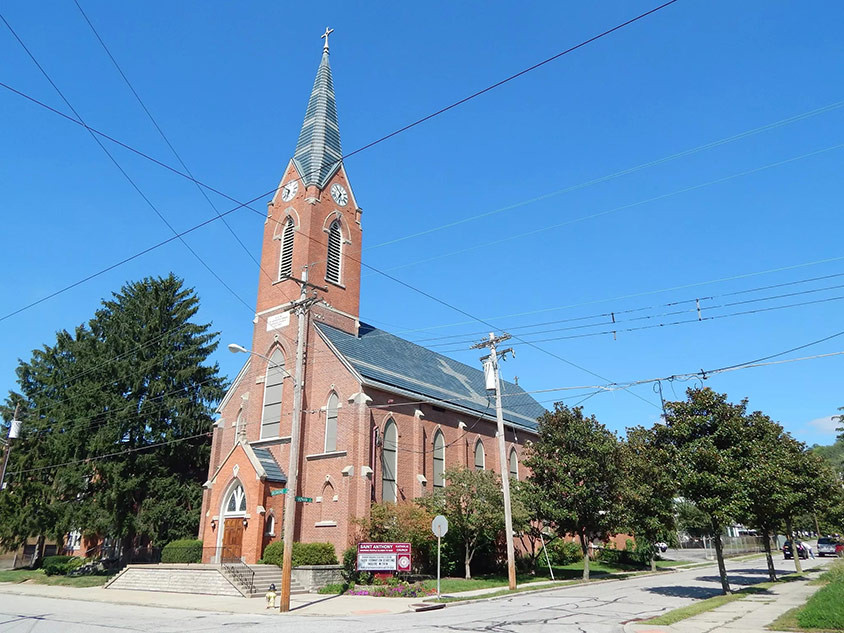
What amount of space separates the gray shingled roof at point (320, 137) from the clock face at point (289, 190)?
2.41ft

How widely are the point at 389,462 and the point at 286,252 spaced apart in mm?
15669

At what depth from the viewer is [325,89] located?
149 ft

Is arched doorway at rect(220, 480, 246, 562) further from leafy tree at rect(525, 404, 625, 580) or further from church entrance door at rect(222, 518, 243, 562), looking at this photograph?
leafy tree at rect(525, 404, 625, 580)

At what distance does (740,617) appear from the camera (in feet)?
48.7

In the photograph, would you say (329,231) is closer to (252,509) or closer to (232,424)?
(232,424)

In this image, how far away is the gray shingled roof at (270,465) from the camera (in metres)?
32.4

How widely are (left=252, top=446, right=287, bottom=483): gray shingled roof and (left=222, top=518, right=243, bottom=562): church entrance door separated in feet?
9.52

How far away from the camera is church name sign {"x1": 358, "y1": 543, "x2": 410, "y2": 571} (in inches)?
1022

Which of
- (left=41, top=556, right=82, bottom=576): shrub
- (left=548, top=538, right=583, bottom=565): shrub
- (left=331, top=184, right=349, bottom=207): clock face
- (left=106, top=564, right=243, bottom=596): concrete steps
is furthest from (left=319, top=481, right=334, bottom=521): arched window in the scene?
(left=331, top=184, right=349, bottom=207): clock face

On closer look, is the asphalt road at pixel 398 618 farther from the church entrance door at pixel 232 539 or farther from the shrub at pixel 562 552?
the shrub at pixel 562 552

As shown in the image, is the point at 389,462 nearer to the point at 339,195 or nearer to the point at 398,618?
the point at 398,618

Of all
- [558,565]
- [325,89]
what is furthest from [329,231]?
[558,565]

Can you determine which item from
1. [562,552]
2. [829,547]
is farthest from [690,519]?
[829,547]

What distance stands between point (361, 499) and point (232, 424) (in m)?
12.9
